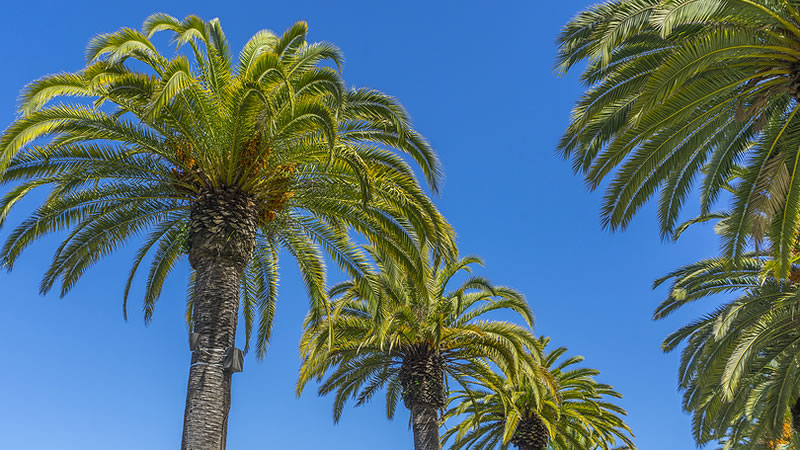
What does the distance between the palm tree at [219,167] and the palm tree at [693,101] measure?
3576mm

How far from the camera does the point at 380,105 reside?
13508 mm

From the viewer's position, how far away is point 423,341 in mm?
20406

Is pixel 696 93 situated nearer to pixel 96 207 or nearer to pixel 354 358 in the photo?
pixel 96 207

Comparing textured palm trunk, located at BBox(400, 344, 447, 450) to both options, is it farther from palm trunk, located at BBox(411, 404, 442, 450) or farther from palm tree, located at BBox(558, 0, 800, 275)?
palm tree, located at BBox(558, 0, 800, 275)

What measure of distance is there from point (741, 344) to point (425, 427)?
8.62 metres

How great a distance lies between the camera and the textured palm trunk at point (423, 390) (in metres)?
19.9

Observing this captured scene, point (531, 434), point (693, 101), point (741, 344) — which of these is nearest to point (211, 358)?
point (693, 101)

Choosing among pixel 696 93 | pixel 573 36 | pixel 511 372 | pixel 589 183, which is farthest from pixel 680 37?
pixel 511 372

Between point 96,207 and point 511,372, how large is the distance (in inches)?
466

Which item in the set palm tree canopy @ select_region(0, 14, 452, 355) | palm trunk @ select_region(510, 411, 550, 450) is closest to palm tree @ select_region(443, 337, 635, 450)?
palm trunk @ select_region(510, 411, 550, 450)

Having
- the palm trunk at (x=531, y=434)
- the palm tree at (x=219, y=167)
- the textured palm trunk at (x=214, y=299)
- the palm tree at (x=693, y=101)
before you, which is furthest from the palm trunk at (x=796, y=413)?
the textured palm trunk at (x=214, y=299)

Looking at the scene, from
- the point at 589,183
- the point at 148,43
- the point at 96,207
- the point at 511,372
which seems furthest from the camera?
the point at 511,372

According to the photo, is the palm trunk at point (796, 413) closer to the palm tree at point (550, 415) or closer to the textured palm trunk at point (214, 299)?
the palm tree at point (550, 415)

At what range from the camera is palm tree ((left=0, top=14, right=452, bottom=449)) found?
455 inches
